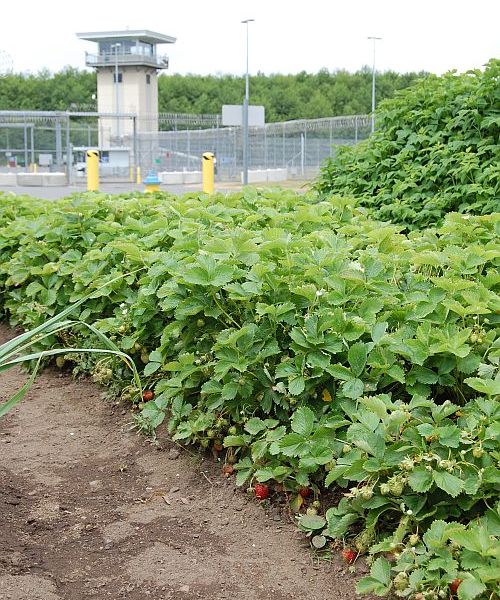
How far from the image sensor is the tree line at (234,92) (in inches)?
2653

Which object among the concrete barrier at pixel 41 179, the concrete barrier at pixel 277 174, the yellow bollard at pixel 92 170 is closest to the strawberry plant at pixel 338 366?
the yellow bollard at pixel 92 170

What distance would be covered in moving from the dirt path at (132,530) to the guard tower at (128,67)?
213 ft

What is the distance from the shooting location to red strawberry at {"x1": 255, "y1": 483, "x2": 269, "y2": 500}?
3.27 metres

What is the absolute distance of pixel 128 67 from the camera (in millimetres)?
69438

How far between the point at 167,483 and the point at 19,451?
0.85 m

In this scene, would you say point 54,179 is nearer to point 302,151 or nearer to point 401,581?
point 302,151

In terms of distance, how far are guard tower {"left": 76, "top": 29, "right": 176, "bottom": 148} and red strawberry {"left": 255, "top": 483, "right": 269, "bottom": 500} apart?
6557 centimetres

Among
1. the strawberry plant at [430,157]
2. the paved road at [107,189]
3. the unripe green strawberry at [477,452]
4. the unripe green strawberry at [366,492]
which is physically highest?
the strawberry plant at [430,157]

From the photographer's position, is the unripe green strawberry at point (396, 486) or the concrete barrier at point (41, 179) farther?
the concrete barrier at point (41, 179)

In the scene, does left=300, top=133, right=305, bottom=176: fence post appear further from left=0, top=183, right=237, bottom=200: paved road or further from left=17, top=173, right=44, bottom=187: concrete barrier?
left=17, top=173, right=44, bottom=187: concrete barrier

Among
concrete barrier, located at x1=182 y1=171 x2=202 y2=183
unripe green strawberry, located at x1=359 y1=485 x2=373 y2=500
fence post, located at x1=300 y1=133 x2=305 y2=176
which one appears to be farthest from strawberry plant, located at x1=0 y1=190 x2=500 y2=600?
fence post, located at x1=300 y1=133 x2=305 y2=176

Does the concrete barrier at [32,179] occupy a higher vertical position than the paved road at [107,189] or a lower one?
higher

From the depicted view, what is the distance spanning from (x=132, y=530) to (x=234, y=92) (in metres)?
70.8

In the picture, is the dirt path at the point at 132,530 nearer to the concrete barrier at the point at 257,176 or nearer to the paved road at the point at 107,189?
the paved road at the point at 107,189
